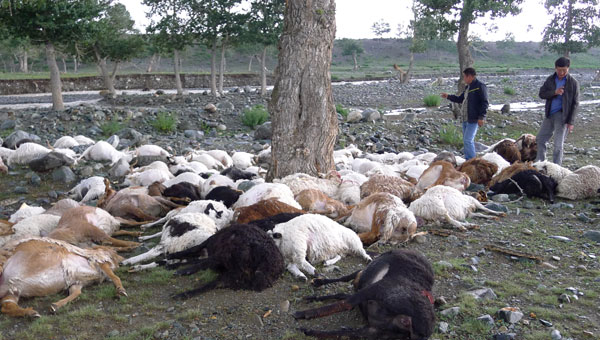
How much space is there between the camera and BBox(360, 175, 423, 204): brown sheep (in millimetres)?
6113

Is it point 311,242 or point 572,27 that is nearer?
point 311,242

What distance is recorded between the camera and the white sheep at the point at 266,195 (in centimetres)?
535

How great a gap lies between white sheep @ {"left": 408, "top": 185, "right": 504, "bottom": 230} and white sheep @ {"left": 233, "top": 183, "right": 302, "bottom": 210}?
1.44 m

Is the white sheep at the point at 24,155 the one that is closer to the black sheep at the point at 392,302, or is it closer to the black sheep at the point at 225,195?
the black sheep at the point at 225,195

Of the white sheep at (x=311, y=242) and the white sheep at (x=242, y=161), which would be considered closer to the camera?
the white sheep at (x=311, y=242)

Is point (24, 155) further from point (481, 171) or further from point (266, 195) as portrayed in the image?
point (481, 171)

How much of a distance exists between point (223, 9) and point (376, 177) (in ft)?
63.9

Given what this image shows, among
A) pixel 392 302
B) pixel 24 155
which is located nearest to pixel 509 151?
pixel 392 302

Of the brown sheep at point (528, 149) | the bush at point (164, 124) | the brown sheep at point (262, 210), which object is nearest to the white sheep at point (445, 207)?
the brown sheep at point (262, 210)

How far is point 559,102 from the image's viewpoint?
821cm

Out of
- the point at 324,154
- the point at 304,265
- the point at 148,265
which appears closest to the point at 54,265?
the point at 148,265

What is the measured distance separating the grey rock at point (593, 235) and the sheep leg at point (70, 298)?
511cm

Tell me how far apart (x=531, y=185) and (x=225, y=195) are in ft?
14.4

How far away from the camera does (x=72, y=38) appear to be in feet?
52.5
